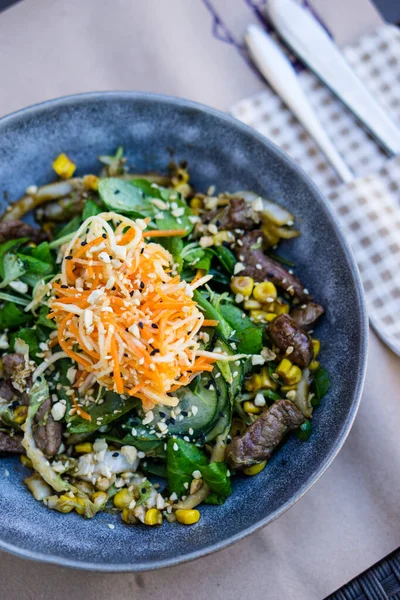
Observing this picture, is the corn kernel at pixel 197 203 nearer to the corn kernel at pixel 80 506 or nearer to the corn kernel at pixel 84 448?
the corn kernel at pixel 84 448

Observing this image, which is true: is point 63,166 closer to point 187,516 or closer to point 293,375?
point 293,375

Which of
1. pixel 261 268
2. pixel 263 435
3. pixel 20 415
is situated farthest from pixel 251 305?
pixel 20 415

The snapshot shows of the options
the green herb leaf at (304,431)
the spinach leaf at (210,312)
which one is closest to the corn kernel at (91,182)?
the spinach leaf at (210,312)

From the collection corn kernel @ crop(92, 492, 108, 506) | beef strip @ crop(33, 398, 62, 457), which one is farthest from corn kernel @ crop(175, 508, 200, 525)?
beef strip @ crop(33, 398, 62, 457)

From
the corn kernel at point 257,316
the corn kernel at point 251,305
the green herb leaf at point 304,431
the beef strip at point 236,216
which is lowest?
the green herb leaf at point 304,431

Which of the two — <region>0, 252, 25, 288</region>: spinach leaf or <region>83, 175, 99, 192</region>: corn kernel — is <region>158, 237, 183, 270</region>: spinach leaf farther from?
<region>0, 252, 25, 288</region>: spinach leaf

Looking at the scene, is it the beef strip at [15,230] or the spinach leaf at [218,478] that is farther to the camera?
the beef strip at [15,230]
